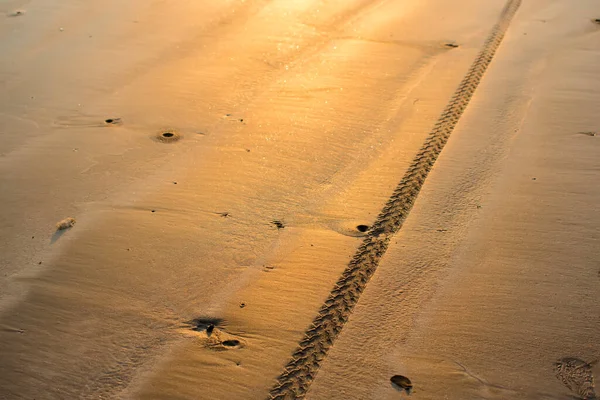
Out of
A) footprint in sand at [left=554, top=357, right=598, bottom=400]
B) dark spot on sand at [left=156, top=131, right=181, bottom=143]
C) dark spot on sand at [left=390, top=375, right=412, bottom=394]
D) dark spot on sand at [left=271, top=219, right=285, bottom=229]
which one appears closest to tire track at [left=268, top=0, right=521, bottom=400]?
dark spot on sand at [left=390, top=375, right=412, bottom=394]

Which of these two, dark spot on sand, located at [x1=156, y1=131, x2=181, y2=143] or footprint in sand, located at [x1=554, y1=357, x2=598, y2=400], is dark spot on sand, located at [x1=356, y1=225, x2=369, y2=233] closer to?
footprint in sand, located at [x1=554, y1=357, x2=598, y2=400]

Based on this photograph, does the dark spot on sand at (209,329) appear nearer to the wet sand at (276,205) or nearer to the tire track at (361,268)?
the wet sand at (276,205)

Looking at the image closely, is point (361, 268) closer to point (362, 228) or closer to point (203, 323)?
point (362, 228)

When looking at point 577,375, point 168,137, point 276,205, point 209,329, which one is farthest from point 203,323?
point 168,137

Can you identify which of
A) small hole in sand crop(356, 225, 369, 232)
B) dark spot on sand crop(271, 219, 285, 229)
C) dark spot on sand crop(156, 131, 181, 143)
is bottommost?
small hole in sand crop(356, 225, 369, 232)

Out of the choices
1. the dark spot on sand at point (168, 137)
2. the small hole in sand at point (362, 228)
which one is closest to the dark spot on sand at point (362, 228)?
the small hole in sand at point (362, 228)

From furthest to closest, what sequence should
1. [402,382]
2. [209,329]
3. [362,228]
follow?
[362,228], [209,329], [402,382]

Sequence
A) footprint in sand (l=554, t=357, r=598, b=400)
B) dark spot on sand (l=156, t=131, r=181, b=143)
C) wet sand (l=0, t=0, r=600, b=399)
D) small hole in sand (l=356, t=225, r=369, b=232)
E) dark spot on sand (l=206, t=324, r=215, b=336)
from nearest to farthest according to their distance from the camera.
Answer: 1. footprint in sand (l=554, t=357, r=598, b=400)
2. wet sand (l=0, t=0, r=600, b=399)
3. dark spot on sand (l=206, t=324, r=215, b=336)
4. small hole in sand (l=356, t=225, r=369, b=232)
5. dark spot on sand (l=156, t=131, r=181, b=143)
